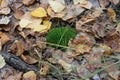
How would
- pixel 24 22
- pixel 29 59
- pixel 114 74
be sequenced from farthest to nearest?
pixel 24 22 < pixel 29 59 < pixel 114 74

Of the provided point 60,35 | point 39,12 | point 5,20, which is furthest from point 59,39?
point 5,20

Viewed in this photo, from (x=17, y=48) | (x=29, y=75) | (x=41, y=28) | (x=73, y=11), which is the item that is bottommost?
(x=29, y=75)

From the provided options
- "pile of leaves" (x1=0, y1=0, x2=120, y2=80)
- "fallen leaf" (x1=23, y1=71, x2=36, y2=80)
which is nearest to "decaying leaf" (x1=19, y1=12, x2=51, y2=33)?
"pile of leaves" (x1=0, y1=0, x2=120, y2=80)

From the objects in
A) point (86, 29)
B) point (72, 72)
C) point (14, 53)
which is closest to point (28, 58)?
point (14, 53)

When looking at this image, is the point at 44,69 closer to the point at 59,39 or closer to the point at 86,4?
the point at 59,39

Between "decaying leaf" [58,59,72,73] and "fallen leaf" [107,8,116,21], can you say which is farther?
"fallen leaf" [107,8,116,21]

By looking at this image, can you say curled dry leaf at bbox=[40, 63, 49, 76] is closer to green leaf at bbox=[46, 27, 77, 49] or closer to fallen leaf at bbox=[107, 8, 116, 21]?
green leaf at bbox=[46, 27, 77, 49]
